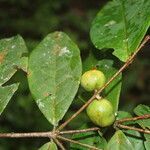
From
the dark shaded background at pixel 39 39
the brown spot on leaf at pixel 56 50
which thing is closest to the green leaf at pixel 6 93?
the brown spot on leaf at pixel 56 50

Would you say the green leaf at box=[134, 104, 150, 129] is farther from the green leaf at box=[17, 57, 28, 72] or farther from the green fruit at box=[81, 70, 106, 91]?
the green leaf at box=[17, 57, 28, 72]

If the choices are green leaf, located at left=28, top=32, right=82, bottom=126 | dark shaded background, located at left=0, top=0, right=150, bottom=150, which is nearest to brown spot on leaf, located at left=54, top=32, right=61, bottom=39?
green leaf, located at left=28, top=32, right=82, bottom=126

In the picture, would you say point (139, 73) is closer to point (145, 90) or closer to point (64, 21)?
point (145, 90)

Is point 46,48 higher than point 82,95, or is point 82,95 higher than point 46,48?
point 46,48

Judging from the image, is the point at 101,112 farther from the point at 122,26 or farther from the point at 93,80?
the point at 122,26

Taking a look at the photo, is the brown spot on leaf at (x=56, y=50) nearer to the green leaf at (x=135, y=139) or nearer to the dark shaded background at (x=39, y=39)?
the green leaf at (x=135, y=139)

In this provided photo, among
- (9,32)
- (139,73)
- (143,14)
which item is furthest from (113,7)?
(9,32)
